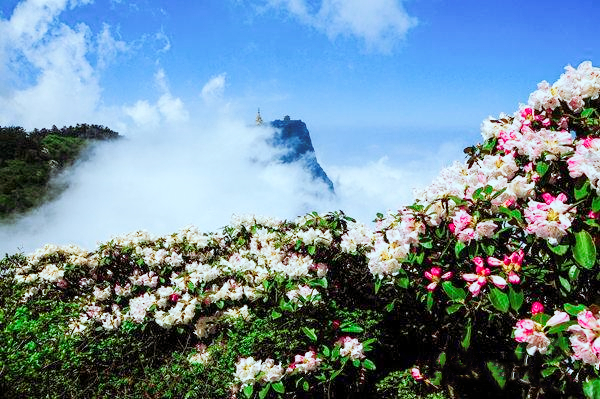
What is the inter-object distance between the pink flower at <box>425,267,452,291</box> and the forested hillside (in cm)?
5071

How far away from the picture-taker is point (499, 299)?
7.82 ft

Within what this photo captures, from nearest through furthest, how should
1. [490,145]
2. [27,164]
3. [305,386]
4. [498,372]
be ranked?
[498,372]
[490,145]
[305,386]
[27,164]

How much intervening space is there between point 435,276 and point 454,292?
15 cm

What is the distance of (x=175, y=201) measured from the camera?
164 metres

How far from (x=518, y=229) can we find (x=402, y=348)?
6.79ft

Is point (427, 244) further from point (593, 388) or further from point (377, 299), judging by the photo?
point (377, 299)

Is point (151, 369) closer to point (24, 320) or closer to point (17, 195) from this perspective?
point (24, 320)

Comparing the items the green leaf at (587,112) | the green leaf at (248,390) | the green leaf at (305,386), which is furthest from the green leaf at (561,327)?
the green leaf at (248,390)

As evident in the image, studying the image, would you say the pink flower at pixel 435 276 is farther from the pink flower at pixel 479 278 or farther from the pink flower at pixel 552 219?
the pink flower at pixel 552 219

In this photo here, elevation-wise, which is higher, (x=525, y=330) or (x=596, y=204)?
(x=596, y=204)

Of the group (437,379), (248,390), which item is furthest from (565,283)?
(248,390)

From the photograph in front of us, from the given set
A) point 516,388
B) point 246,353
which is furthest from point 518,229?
point 246,353

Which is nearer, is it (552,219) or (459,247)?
(552,219)

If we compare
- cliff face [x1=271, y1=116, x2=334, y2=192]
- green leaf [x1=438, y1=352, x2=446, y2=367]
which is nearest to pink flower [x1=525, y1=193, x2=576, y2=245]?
green leaf [x1=438, y1=352, x2=446, y2=367]
